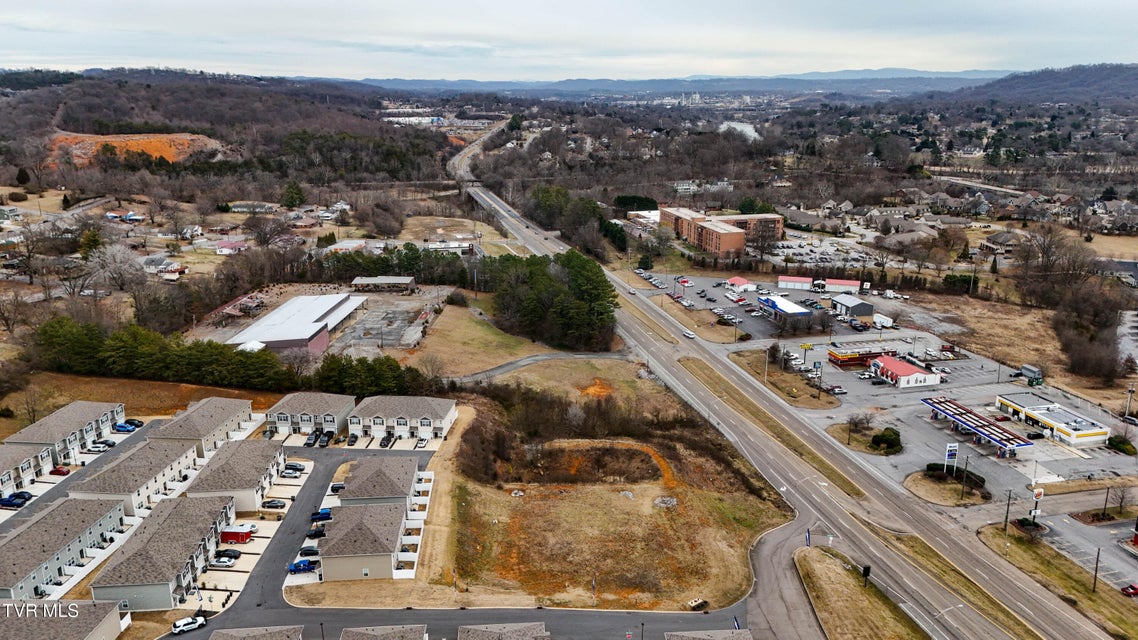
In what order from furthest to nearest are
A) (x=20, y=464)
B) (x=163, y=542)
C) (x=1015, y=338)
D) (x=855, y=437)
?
(x=1015, y=338) → (x=855, y=437) → (x=20, y=464) → (x=163, y=542)

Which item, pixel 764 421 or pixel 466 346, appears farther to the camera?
pixel 466 346

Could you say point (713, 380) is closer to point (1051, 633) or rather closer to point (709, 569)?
point (709, 569)

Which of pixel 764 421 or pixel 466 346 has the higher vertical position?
pixel 466 346

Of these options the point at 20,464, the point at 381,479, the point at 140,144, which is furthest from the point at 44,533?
the point at 140,144

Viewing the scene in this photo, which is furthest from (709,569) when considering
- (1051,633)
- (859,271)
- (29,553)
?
(859,271)

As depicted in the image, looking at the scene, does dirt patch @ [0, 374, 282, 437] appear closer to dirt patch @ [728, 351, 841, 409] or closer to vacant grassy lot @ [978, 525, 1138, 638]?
dirt patch @ [728, 351, 841, 409]

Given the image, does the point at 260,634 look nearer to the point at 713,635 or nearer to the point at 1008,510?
the point at 713,635

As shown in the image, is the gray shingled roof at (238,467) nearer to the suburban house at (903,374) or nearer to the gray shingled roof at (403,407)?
the gray shingled roof at (403,407)
